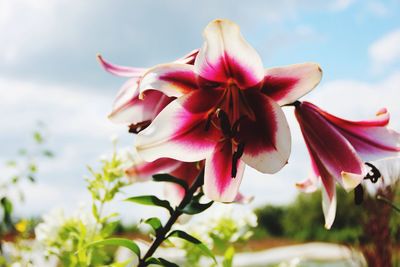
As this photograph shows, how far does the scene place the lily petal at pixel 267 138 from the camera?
27.3 inches

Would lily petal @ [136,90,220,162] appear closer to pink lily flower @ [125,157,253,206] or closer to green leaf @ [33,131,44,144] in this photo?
pink lily flower @ [125,157,253,206]

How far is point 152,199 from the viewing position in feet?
2.71

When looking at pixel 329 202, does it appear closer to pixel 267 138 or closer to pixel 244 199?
pixel 267 138

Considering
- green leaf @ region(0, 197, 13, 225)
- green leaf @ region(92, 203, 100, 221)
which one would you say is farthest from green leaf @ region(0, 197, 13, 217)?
green leaf @ region(92, 203, 100, 221)

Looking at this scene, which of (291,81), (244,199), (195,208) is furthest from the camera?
(244,199)

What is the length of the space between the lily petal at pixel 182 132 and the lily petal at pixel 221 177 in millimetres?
12

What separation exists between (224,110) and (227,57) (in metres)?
0.09

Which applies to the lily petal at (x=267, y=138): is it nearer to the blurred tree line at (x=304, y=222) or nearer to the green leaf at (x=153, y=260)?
the green leaf at (x=153, y=260)

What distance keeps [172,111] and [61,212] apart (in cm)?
72

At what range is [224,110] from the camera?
2.47 feet

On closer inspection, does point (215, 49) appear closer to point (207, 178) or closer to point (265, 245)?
point (207, 178)

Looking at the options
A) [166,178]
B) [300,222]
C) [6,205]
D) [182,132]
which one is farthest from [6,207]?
[300,222]

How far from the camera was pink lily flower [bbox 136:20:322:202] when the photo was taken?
0.67 m

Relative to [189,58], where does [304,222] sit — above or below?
below
